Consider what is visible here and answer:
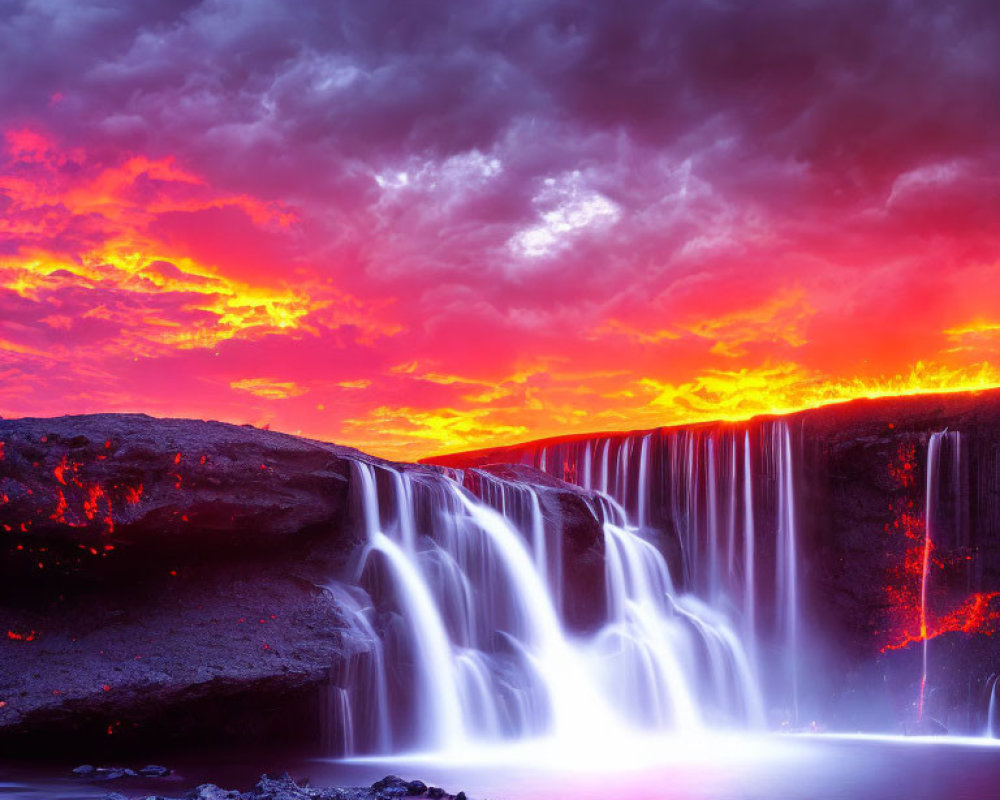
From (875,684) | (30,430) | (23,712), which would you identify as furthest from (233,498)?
(875,684)

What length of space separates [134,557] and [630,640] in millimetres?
9634

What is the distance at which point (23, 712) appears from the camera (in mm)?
10711

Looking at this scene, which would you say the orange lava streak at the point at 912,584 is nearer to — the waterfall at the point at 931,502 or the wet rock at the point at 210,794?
the waterfall at the point at 931,502

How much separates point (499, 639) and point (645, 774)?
393cm

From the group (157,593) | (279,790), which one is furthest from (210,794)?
(157,593)

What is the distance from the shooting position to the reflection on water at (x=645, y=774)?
403 inches

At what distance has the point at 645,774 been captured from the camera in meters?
12.4

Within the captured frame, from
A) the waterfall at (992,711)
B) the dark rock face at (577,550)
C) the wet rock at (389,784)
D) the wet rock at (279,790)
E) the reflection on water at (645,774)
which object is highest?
the dark rock face at (577,550)

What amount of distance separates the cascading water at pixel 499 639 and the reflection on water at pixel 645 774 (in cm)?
81

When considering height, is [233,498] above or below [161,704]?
above

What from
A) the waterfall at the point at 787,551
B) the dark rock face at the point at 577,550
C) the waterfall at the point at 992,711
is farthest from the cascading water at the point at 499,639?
the waterfall at the point at 992,711

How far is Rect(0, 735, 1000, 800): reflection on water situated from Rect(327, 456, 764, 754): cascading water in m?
0.81

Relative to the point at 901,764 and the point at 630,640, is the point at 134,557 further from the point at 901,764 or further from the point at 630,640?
the point at 901,764

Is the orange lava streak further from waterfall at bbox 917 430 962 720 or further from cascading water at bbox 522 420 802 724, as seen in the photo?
cascading water at bbox 522 420 802 724
